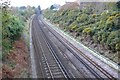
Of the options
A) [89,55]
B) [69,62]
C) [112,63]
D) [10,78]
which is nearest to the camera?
[10,78]

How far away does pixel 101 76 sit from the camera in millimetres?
21172

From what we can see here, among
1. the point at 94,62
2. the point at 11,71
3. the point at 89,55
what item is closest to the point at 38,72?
the point at 11,71

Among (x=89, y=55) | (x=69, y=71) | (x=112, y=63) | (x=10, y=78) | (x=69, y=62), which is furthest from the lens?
(x=89, y=55)

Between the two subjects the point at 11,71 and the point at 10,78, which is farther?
the point at 11,71

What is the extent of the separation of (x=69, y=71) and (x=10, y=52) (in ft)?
21.7

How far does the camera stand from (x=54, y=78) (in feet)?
68.7

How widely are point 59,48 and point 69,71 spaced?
12103mm

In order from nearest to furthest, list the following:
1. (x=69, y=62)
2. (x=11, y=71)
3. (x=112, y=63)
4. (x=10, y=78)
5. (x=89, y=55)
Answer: (x=10, y=78)
(x=11, y=71)
(x=112, y=63)
(x=69, y=62)
(x=89, y=55)

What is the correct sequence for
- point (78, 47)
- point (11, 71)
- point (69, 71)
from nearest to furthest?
point (11, 71)
point (69, 71)
point (78, 47)

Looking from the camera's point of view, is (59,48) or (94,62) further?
(59,48)

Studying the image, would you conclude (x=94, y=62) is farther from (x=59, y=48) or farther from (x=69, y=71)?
(x=59, y=48)

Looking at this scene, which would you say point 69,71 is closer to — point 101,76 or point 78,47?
point 101,76

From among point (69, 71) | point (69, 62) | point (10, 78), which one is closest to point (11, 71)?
point (10, 78)

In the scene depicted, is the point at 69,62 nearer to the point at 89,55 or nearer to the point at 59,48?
the point at 89,55
